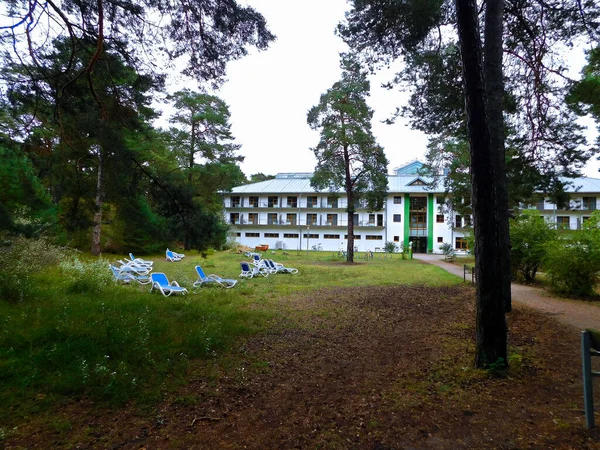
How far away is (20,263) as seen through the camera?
7.31 meters

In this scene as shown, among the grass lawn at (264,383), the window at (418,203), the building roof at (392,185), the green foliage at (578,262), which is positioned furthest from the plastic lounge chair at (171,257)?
the window at (418,203)

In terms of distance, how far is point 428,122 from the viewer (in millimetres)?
9258

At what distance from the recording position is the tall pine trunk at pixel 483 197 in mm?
4020

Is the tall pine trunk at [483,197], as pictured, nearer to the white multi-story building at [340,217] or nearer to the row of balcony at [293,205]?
the white multi-story building at [340,217]

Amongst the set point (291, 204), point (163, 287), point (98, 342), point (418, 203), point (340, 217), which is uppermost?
point (291, 204)

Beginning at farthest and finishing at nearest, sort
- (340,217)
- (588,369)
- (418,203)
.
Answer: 1. (340,217)
2. (418,203)
3. (588,369)

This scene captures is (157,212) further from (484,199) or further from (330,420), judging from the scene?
(484,199)

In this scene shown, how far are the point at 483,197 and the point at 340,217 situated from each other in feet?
141

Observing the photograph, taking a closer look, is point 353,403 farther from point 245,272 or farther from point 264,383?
point 245,272

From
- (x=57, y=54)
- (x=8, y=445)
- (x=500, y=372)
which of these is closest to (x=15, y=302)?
(x=8, y=445)

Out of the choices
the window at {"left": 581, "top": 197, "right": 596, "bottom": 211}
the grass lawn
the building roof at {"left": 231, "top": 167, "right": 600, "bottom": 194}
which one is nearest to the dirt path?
the grass lawn

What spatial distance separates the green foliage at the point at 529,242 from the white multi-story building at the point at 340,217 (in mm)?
27800

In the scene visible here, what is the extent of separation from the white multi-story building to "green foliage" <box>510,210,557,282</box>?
27800 millimetres

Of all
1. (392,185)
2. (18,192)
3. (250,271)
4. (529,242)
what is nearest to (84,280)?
(18,192)
